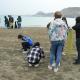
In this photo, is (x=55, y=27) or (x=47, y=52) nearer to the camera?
(x=55, y=27)

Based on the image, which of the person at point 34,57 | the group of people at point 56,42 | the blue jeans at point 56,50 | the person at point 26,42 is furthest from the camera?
the person at point 26,42

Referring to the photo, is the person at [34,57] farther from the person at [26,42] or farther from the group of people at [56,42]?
the person at [26,42]

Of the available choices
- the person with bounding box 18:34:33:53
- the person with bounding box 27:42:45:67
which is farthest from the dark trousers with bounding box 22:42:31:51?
the person with bounding box 27:42:45:67

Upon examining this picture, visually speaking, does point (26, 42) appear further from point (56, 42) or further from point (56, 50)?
point (56, 42)

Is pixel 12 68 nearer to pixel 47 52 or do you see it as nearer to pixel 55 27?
pixel 55 27

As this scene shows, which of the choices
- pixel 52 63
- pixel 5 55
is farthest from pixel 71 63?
pixel 5 55

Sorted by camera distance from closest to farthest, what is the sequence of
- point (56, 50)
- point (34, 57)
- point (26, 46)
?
point (56, 50)
point (34, 57)
point (26, 46)

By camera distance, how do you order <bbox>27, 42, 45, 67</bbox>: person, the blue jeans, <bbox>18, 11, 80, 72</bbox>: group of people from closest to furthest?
<bbox>18, 11, 80, 72</bbox>: group of people < the blue jeans < <bbox>27, 42, 45, 67</bbox>: person

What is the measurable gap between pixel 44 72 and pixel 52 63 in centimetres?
45

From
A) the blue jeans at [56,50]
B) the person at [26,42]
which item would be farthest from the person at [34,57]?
Result: the person at [26,42]

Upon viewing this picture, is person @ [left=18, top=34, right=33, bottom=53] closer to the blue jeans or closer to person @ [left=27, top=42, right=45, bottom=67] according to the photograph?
person @ [left=27, top=42, right=45, bottom=67]

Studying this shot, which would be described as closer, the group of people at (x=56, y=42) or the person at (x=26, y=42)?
the group of people at (x=56, y=42)

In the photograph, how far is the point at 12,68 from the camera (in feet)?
32.4

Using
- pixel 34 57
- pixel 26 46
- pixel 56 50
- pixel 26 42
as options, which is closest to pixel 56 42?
pixel 56 50
